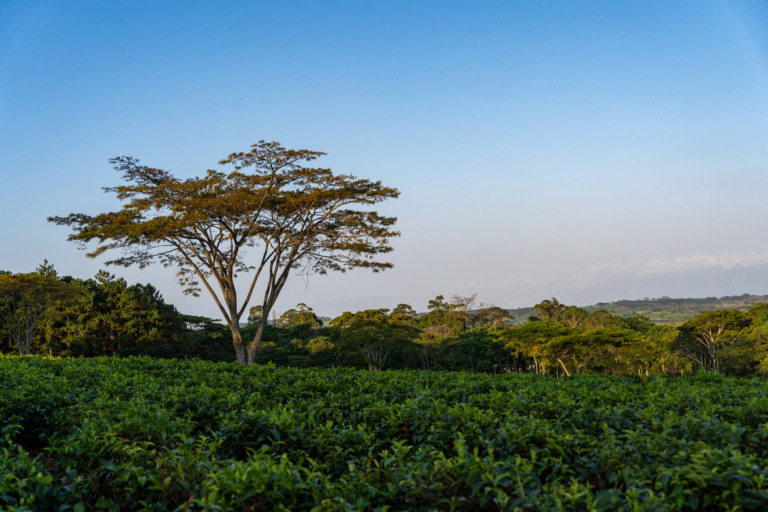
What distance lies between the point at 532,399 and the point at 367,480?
258cm

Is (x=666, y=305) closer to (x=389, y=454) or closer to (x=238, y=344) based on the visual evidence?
(x=238, y=344)

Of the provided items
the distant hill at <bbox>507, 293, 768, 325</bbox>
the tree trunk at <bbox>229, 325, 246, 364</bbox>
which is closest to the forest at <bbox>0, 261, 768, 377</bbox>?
the tree trunk at <bbox>229, 325, 246, 364</bbox>

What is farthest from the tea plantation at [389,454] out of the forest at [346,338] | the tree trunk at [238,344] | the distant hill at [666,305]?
the distant hill at [666,305]

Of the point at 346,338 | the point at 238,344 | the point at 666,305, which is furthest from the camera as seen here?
the point at 666,305

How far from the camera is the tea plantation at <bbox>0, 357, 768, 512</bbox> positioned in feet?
7.72

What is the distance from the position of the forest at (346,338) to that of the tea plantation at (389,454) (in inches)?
803

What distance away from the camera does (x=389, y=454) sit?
10.4 ft

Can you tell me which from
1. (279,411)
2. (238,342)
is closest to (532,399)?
(279,411)

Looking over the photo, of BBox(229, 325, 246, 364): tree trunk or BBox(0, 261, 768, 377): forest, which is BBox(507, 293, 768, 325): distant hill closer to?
BBox(0, 261, 768, 377): forest

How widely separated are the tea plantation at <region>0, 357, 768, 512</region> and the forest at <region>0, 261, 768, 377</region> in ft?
66.9

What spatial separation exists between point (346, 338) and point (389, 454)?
86.7 feet

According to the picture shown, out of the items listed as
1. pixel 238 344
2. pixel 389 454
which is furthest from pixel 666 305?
pixel 389 454

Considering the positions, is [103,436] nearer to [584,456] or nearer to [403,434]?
[403,434]

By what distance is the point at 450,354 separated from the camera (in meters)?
39.3
